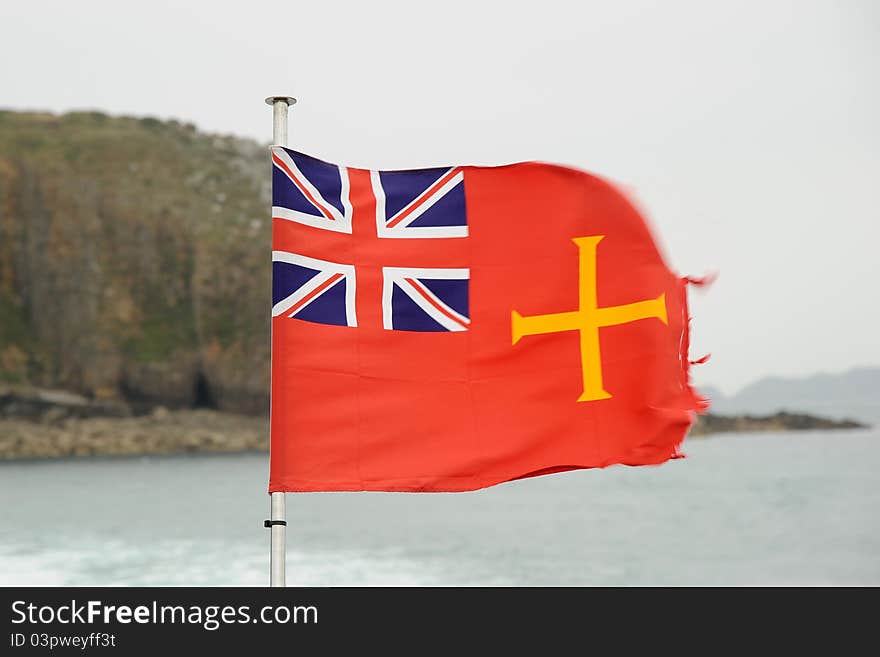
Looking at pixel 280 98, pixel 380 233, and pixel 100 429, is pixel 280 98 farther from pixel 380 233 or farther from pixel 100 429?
pixel 100 429

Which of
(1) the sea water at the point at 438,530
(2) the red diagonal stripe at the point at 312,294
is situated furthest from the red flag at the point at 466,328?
(1) the sea water at the point at 438,530

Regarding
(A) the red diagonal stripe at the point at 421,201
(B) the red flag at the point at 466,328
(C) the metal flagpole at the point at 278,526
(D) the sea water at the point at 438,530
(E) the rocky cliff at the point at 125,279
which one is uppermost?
(E) the rocky cliff at the point at 125,279

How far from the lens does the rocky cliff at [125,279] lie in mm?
85188

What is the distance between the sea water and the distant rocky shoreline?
2.21 meters

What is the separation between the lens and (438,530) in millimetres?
43344

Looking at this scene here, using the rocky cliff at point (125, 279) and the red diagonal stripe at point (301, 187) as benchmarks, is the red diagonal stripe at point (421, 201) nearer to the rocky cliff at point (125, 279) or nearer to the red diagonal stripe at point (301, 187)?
the red diagonal stripe at point (301, 187)

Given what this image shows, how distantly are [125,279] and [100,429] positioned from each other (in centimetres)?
1325

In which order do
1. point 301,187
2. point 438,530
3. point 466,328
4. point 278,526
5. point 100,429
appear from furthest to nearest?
point 100,429 → point 438,530 → point 466,328 → point 301,187 → point 278,526

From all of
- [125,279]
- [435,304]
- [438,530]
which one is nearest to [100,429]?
[125,279]

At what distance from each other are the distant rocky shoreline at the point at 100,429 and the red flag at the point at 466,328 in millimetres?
78421

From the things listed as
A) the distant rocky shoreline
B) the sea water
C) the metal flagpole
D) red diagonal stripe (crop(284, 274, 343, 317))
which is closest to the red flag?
red diagonal stripe (crop(284, 274, 343, 317))

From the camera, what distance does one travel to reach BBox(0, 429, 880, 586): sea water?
33.2m

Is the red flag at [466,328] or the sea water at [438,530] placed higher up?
the red flag at [466,328]
